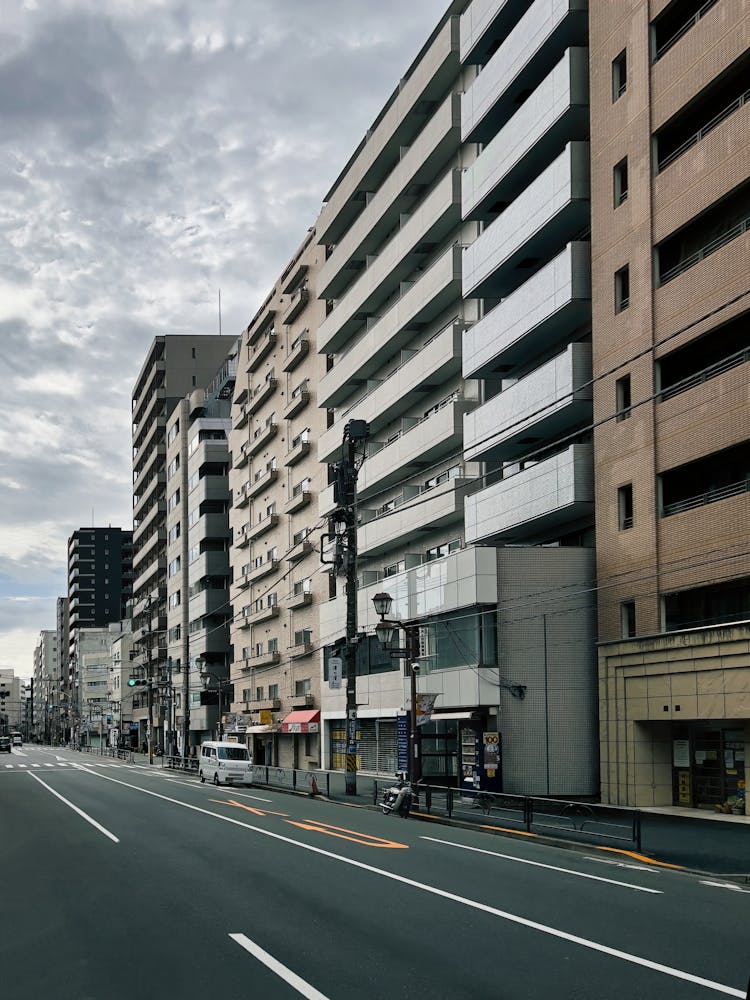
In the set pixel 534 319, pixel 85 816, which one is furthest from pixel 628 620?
pixel 85 816

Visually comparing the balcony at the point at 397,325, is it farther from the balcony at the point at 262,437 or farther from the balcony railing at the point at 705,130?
the balcony railing at the point at 705,130

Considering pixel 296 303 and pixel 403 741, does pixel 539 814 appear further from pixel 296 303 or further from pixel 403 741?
pixel 296 303

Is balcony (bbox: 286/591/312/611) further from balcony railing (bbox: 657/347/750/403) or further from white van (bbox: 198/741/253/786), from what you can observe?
balcony railing (bbox: 657/347/750/403)

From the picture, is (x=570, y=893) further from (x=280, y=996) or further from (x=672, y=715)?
(x=672, y=715)

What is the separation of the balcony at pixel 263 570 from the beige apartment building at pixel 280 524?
0.09 metres

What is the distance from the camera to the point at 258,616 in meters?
83.2

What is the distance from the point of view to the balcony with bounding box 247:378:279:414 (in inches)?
3241

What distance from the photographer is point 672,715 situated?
32.2 meters

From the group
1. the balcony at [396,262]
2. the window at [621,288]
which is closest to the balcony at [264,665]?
the balcony at [396,262]

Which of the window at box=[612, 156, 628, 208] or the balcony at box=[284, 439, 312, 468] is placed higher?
the window at box=[612, 156, 628, 208]

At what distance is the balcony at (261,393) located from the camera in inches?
3241

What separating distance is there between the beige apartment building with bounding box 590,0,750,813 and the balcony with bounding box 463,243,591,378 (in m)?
1.11

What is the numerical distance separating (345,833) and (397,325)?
110 feet

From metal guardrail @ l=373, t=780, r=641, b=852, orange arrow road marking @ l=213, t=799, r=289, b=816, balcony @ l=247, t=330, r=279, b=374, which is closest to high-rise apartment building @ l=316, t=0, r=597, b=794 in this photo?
metal guardrail @ l=373, t=780, r=641, b=852
